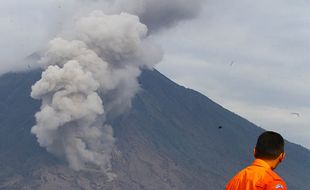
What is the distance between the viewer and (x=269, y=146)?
22.2ft

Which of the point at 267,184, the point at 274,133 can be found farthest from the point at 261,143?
the point at 267,184

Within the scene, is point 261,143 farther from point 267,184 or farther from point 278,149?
point 267,184

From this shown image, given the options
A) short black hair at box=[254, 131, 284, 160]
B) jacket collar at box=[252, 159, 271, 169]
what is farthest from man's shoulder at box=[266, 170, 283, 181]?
short black hair at box=[254, 131, 284, 160]

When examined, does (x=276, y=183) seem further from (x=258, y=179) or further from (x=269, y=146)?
(x=269, y=146)

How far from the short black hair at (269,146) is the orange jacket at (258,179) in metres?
0.12

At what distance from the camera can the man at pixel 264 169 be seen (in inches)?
252

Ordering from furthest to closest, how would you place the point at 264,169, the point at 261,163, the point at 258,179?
the point at 261,163 < the point at 264,169 < the point at 258,179

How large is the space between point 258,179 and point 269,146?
47cm

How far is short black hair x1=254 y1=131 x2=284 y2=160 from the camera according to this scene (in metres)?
6.80

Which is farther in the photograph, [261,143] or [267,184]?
[261,143]

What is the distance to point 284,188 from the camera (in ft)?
20.7

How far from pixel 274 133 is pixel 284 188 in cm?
82

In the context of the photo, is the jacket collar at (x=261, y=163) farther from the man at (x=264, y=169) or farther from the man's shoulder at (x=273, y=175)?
the man's shoulder at (x=273, y=175)

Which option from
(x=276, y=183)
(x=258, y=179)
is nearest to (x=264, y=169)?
(x=258, y=179)
